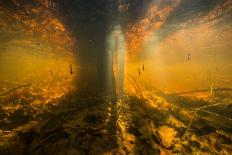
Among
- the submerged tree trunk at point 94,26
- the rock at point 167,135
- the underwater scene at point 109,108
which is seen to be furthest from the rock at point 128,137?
the submerged tree trunk at point 94,26

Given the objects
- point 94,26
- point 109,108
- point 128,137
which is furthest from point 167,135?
point 94,26


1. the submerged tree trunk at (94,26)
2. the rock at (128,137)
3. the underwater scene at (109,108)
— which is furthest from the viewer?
the submerged tree trunk at (94,26)

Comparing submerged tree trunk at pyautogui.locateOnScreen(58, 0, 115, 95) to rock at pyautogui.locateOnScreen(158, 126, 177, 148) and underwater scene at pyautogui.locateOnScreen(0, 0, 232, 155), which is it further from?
rock at pyautogui.locateOnScreen(158, 126, 177, 148)

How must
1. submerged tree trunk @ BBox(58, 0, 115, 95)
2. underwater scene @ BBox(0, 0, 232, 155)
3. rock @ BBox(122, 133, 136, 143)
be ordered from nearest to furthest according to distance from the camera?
underwater scene @ BBox(0, 0, 232, 155) < rock @ BBox(122, 133, 136, 143) < submerged tree trunk @ BBox(58, 0, 115, 95)

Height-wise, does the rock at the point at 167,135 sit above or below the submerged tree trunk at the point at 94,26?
below

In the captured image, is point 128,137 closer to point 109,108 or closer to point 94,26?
point 109,108

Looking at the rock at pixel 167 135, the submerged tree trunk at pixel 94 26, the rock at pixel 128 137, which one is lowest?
the rock at pixel 167 135

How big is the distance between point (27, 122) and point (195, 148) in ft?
19.2

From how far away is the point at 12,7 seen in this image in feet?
36.8

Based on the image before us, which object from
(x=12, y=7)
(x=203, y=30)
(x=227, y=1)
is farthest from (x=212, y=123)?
(x=203, y=30)

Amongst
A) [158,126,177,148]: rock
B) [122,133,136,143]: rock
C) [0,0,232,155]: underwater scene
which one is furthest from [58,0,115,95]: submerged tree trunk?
[122,133,136,143]: rock

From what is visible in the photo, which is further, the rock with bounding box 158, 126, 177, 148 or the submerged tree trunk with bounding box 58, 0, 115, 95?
the submerged tree trunk with bounding box 58, 0, 115, 95

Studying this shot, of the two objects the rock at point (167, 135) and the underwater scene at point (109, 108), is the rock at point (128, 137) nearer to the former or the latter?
the underwater scene at point (109, 108)

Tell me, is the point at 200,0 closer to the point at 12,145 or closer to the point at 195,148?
the point at 195,148
